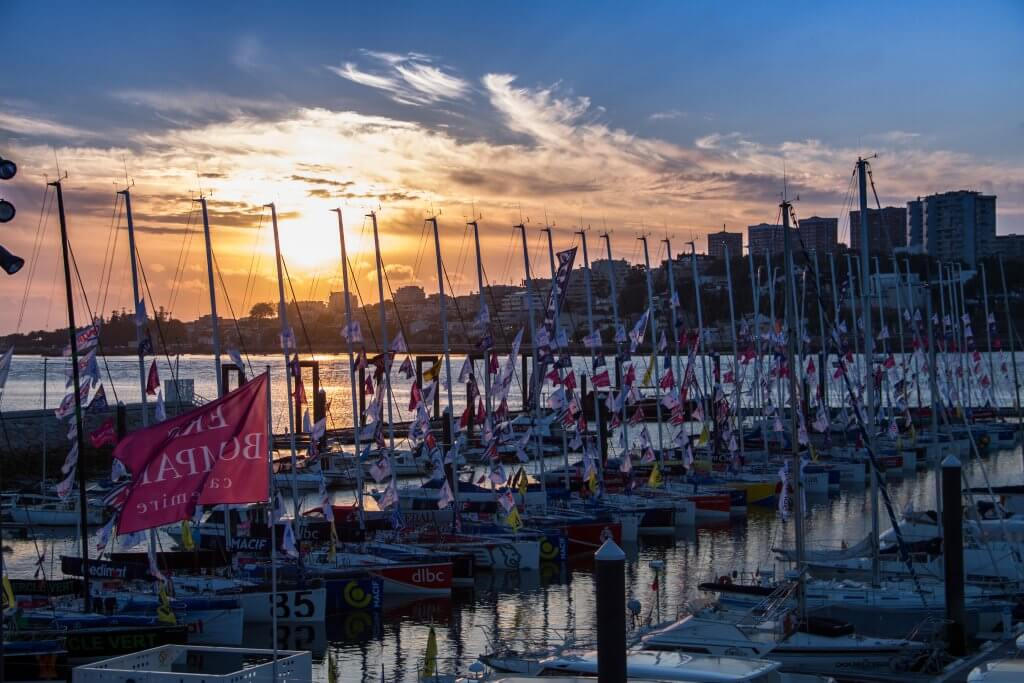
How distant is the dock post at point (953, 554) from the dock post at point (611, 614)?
46.6 feet

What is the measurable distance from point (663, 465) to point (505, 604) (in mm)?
21709

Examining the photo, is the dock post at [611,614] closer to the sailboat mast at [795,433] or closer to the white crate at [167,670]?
the white crate at [167,670]

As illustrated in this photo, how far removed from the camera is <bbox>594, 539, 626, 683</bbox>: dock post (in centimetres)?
1593

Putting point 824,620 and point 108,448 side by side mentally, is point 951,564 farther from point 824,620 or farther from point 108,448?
point 108,448

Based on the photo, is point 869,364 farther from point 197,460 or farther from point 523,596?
point 197,460

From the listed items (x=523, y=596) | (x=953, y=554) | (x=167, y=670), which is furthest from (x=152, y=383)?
(x=953, y=554)

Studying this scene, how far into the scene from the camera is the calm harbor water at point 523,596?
105ft

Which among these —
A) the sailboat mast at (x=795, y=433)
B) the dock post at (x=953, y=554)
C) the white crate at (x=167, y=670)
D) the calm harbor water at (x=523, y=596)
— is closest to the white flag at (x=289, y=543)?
the calm harbor water at (x=523, y=596)

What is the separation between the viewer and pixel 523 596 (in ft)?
127

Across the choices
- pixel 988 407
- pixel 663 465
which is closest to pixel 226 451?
pixel 663 465

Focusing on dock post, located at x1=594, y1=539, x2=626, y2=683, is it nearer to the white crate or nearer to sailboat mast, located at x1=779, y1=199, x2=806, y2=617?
the white crate

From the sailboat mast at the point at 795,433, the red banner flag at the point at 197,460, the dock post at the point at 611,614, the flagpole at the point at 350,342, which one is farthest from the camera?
the flagpole at the point at 350,342

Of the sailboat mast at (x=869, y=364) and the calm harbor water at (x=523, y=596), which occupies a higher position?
the sailboat mast at (x=869, y=364)

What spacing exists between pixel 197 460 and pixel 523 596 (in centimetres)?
2413
